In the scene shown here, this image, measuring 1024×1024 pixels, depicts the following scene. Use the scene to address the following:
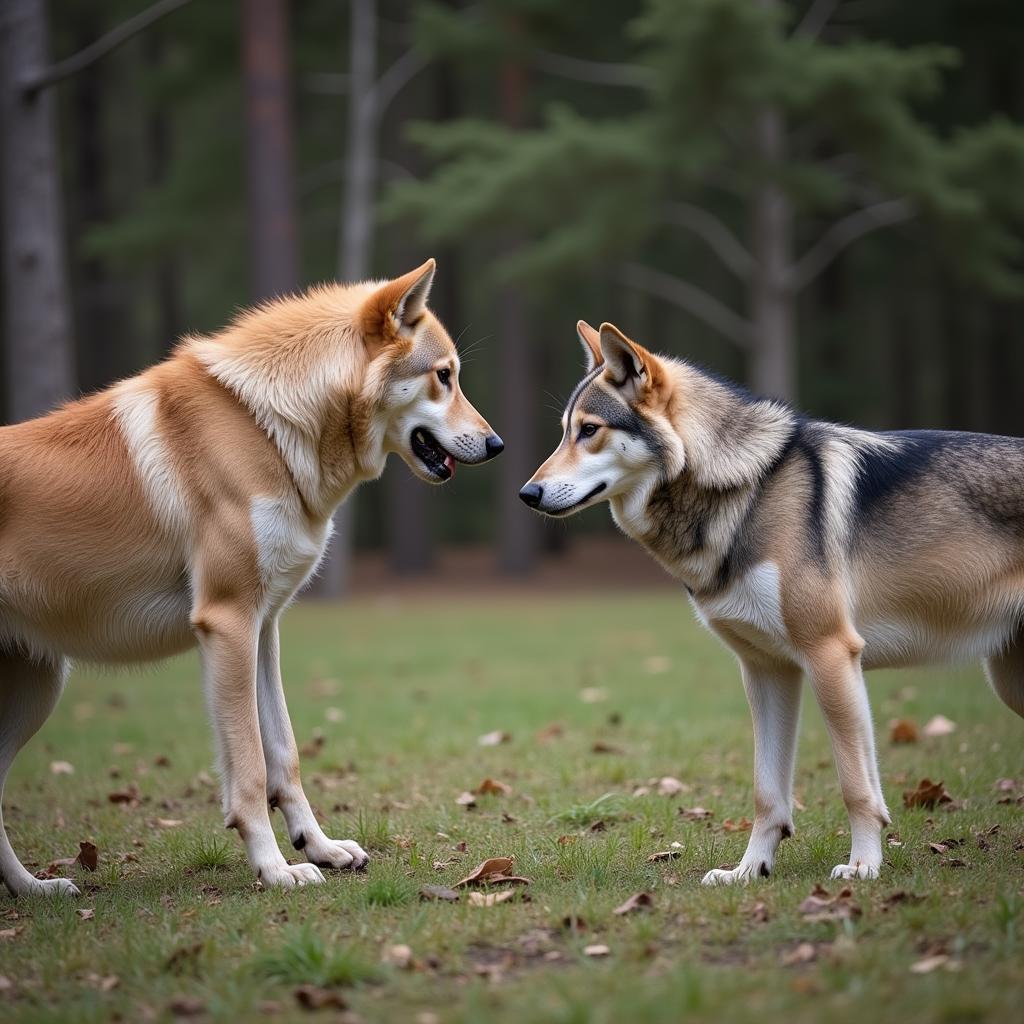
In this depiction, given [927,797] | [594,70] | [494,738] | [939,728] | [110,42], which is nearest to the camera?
[927,797]

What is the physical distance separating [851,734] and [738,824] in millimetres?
1194

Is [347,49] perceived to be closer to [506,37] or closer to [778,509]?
[506,37]

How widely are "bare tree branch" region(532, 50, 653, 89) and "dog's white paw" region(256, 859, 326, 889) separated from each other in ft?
52.6

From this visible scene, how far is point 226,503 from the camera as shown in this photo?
479cm

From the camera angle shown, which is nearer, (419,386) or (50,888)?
(50,888)

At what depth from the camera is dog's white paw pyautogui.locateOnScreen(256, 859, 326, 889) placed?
454 centimetres

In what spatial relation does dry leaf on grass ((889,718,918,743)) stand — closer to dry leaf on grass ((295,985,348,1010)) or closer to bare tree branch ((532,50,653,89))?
dry leaf on grass ((295,985,348,1010))

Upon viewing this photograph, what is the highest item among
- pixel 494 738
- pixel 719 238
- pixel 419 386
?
pixel 419 386

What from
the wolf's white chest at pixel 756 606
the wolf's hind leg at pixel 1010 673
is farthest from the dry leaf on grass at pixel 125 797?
the wolf's hind leg at pixel 1010 673

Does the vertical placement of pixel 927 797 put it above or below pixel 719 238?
below

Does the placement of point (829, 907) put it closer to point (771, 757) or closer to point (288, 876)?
point (771, 757)

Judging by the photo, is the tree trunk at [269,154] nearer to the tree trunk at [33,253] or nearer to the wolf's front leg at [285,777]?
the tree trunk at [33,253]

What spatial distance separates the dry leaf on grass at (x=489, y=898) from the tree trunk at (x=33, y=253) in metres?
7.73

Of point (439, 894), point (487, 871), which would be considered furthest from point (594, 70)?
point (439, 894)
